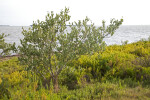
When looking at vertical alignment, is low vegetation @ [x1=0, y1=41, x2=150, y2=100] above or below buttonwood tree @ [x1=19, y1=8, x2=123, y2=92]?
below

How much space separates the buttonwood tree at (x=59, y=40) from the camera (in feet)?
19.1

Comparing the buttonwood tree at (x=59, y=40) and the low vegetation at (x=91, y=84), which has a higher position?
the buttonwood tree at (x=59, y=40)

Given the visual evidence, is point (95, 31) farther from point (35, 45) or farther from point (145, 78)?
point (145, 78)

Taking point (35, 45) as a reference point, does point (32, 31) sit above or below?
above

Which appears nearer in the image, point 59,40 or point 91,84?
point 59,40

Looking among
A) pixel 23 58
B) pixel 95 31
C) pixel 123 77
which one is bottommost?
pixel 123 77

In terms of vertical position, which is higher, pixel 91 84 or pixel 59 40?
pixel 59 40

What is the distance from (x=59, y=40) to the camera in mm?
5840

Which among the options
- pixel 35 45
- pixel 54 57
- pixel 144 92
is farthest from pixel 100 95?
pixel 35 45

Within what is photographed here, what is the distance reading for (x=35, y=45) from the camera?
616 cm

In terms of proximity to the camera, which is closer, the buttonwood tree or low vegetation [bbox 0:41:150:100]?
low vegetation [bbox 0:41:150:100]

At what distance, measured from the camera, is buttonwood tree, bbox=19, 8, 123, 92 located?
5832 mm

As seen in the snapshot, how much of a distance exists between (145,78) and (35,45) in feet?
17.5

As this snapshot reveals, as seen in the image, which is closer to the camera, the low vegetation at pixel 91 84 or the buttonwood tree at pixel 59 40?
the low vegetation at pixel 91 84
